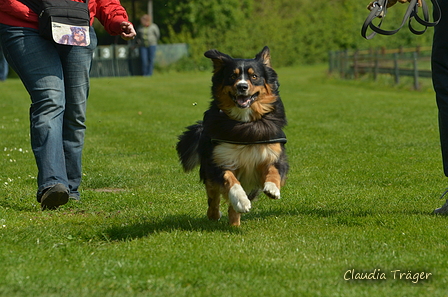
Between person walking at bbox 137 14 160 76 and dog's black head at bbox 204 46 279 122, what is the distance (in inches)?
934

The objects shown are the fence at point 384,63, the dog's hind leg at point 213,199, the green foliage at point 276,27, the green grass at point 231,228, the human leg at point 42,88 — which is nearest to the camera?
the green grass at point 231,228

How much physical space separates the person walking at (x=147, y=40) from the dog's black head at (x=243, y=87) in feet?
77.8

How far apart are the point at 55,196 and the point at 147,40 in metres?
24.9

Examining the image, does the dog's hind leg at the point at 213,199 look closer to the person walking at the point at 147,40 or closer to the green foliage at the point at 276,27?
the person walking at the point at 147,40

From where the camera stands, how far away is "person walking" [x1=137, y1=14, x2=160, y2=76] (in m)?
29.3

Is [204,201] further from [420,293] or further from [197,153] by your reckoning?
[420,293]

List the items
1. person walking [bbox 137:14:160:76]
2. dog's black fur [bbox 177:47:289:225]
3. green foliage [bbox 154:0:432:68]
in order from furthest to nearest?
1. green foliage [bbox 154:0:432:68]
2. person walking [bbox 137:14:160:76]
3. dog's black fur [bbox 177:47:289:225]

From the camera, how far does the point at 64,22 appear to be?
5.66m

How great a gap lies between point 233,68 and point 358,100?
1257 centimetres

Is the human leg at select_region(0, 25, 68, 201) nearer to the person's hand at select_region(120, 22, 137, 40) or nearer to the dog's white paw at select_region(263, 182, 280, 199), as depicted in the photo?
the person's hand at select_region(120, 22, 137, 40)

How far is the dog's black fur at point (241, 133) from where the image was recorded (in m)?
5.30

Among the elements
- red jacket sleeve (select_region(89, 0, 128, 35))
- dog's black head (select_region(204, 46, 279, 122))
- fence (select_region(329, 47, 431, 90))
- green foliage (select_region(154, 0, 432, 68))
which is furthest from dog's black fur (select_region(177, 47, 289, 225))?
green foliage (select_region(154, 0, 432, 68))

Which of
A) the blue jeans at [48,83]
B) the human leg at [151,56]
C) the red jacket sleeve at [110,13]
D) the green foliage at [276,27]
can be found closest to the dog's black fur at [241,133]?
the red jacket sleeve at [110,13]

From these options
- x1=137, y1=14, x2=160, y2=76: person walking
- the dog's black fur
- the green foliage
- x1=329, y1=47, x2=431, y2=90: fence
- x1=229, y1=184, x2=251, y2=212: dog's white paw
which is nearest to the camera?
x1=229, y1=184, x2=251, y2=212: dog's white paw
